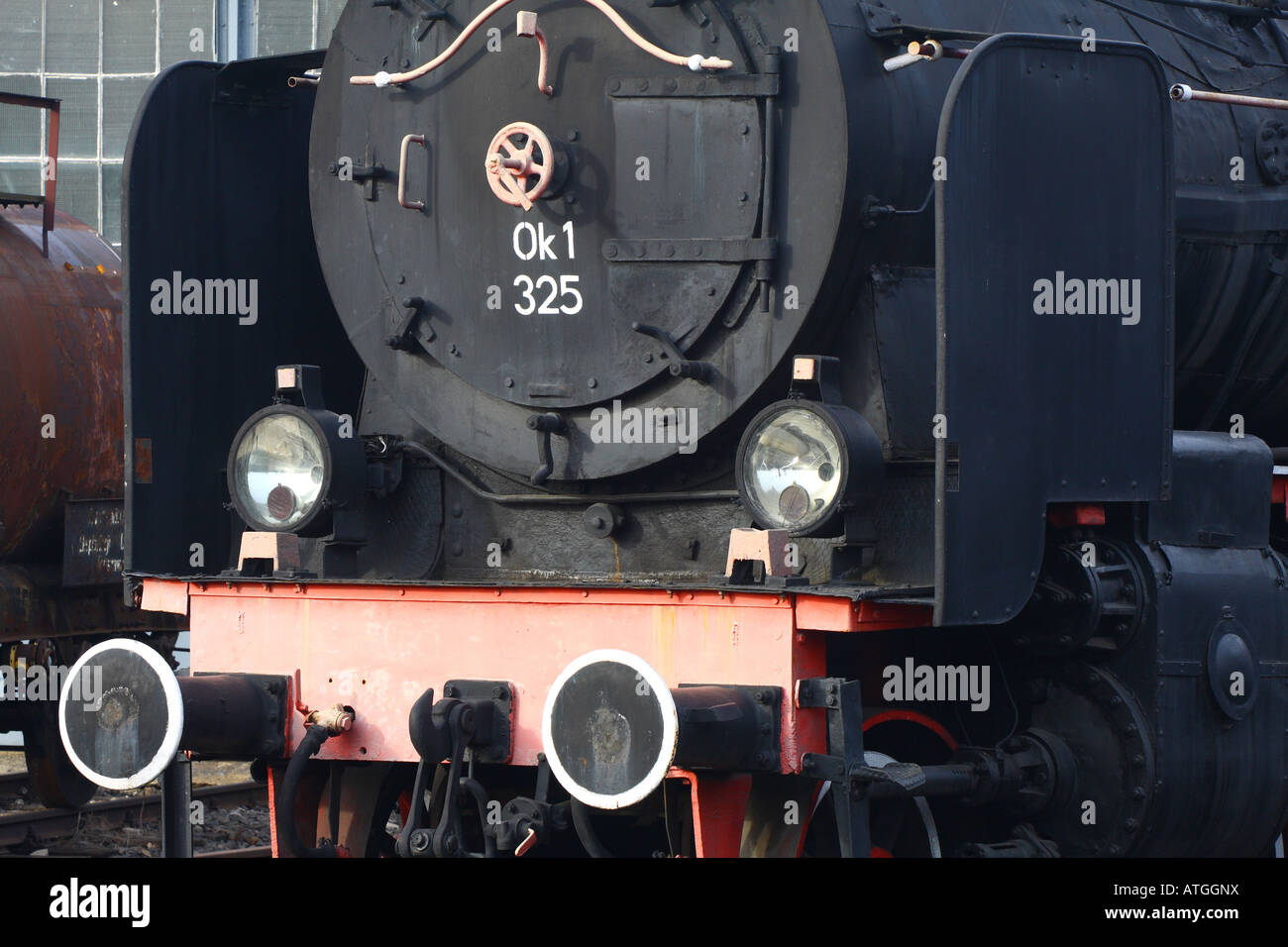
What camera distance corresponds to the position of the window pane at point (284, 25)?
628 inches

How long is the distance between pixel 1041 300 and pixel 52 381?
509 centimetres

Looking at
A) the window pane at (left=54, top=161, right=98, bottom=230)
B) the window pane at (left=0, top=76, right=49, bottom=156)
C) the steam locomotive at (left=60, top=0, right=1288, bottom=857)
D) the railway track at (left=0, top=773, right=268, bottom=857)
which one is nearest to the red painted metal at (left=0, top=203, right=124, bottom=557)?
the railway track at (left=0, top=773, right=268, bottom=857)

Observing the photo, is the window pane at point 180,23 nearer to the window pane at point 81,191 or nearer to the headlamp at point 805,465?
the window pane at point 81,191

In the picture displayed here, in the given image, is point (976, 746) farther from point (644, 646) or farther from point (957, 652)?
point (644, 646)

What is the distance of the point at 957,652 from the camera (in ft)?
17.0

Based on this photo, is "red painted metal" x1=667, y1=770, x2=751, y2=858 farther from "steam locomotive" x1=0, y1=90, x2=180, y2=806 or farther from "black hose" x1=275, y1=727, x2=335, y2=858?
"steam locomotive" x1=0, y1=90, x2=180, y2=806

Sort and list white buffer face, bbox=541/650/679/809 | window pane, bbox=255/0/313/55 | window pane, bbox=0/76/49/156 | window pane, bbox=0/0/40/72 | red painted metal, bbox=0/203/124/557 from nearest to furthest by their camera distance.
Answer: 1. white buffer face, bbox=541/650/679/809
2. red painted metal, bbox=0/203/124/557
3. window pane, bbox=255/0/313/55
4. window pane, bbox=0/0/40/72
5. window pane, bbox=0/76/49/156

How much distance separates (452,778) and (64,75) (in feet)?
44.9

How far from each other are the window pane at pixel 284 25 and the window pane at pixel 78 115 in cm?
186

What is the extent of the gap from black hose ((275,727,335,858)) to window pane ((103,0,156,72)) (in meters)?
12.9

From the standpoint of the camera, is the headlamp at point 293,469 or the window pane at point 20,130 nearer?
the headlamp at point 293,469

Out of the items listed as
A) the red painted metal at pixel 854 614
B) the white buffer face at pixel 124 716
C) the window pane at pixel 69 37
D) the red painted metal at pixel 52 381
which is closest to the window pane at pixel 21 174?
the window pane at pixel 69 37

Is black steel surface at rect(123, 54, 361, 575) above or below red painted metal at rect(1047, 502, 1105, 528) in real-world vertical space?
above

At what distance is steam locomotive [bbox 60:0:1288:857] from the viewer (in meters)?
4.51
